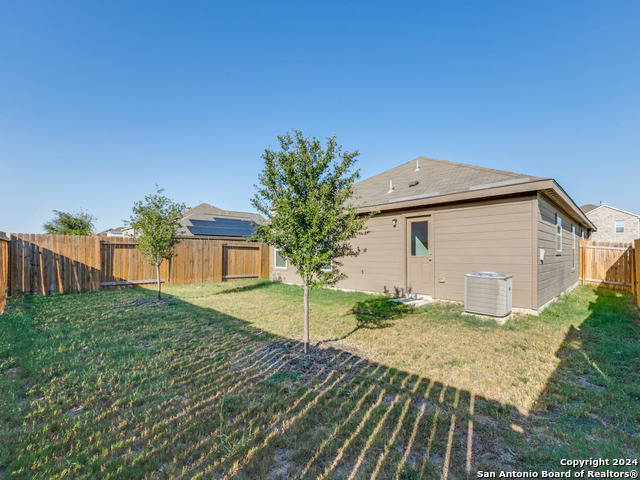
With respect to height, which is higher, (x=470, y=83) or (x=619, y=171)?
(x=470, y=83)

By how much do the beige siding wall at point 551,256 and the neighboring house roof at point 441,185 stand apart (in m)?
0.34

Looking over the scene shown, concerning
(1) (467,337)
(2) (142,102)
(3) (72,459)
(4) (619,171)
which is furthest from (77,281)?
(4) (619,171)

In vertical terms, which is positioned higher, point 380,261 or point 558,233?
point 558,233

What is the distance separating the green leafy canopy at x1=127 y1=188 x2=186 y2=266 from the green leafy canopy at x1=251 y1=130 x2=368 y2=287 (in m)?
5.24

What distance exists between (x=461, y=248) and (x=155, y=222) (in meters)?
8.43

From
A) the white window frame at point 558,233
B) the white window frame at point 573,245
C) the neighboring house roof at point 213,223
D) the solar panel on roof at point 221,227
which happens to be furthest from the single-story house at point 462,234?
the solar panel on roof at point 221,227

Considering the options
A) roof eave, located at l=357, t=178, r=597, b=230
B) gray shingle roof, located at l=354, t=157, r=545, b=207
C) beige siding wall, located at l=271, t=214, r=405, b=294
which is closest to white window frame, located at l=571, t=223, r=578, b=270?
roof eave, located at l=357, t=178, r=597, b=230

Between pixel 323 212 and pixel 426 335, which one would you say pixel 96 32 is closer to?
pixel 323 212

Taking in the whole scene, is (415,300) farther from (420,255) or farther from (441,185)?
(441,185)

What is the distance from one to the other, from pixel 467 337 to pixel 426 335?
660 mm

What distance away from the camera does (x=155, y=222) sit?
313 inches

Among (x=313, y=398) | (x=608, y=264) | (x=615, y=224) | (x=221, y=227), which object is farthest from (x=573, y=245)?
(x=615, y=224)

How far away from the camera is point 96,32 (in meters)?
8.30

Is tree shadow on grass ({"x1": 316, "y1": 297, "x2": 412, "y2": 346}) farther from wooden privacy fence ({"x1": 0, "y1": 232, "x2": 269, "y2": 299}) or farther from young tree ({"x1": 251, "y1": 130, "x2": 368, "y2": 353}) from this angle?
wooden privacy fence ({"x1": 0, "y1": 232, "x2": 269, "y2": 299})
